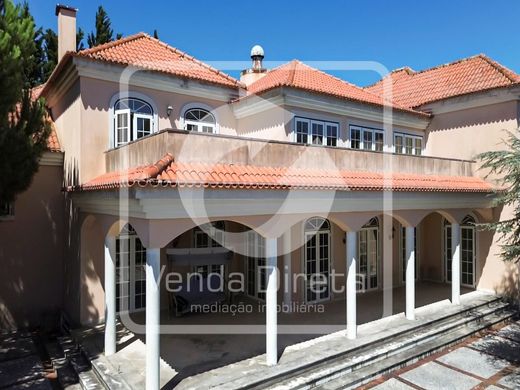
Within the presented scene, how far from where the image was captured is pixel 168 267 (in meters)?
13.9

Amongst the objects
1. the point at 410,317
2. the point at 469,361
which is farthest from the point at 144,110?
the point at 469,361

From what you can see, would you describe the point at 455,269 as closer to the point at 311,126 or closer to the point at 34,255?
the point at 311,126

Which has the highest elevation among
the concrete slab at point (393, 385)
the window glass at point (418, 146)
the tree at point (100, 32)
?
the tree at point (100, 32)

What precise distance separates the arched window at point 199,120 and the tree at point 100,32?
61.7ft

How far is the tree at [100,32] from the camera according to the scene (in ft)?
94.0

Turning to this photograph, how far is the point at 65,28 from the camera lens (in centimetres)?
1366

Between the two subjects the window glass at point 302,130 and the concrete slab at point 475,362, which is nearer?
the concrete slab at point 475,362

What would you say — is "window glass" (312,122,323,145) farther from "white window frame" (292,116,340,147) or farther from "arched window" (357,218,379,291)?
"arched window" (357,218,379,291)

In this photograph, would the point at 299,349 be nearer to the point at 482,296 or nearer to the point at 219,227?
the point at 219,227

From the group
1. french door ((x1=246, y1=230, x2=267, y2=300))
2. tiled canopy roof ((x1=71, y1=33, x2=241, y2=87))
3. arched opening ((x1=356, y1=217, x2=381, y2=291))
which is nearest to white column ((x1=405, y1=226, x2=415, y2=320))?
arched opening ((x1=356, y1=217, x2=381, y2=291))

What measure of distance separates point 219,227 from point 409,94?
12014 mm

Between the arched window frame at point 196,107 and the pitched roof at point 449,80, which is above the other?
the pitched roof at point 449,80

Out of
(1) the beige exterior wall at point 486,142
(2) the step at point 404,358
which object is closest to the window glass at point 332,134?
(1) the beige exterior wall at point 486,142

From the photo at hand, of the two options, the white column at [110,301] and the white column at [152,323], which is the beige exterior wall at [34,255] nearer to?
the white column at [110,301]
